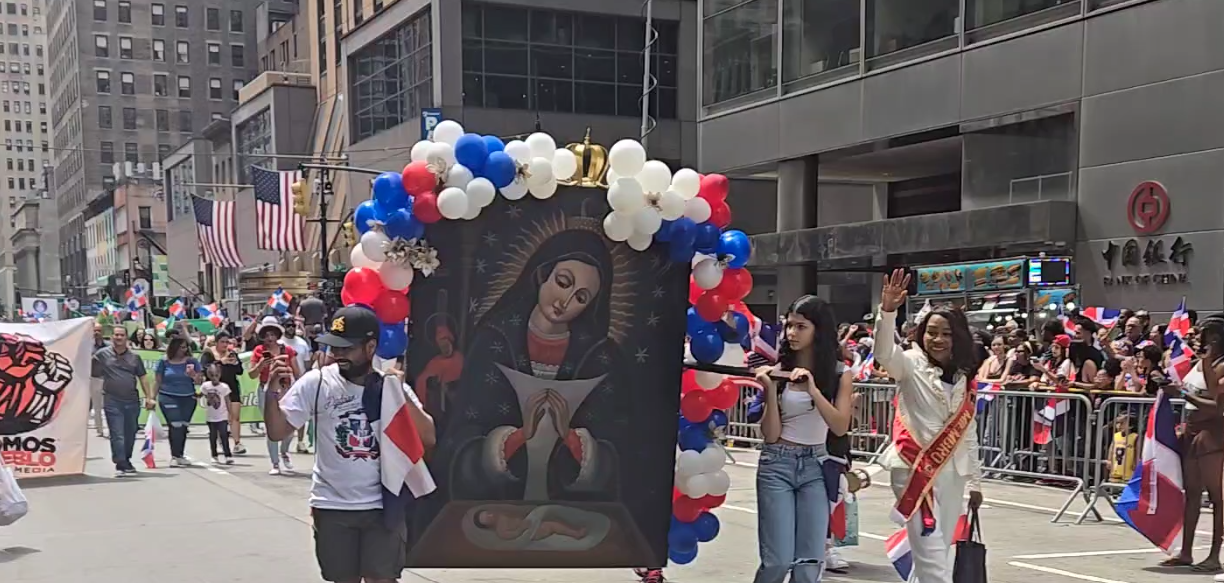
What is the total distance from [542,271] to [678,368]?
37.9 inches

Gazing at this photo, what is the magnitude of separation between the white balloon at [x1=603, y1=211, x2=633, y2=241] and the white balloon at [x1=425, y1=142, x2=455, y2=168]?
2.94 feet

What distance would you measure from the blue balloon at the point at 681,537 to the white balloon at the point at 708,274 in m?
1.41

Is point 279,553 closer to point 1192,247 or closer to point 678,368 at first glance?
point 678,368

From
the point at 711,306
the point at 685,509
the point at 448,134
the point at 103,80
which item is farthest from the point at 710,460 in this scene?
the point at 103,80

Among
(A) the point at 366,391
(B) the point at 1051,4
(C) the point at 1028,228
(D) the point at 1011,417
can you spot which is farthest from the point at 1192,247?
(A) the point at 366,391

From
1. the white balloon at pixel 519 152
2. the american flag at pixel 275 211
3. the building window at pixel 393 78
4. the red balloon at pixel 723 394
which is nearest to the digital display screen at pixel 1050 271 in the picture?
the red balloon at pixel 723 394

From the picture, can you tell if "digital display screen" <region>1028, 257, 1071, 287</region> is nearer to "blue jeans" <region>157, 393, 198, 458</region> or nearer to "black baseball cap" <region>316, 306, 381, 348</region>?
"blue jeans" <region>157, 393, 198, 458</region>

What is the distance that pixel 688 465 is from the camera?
6.32m

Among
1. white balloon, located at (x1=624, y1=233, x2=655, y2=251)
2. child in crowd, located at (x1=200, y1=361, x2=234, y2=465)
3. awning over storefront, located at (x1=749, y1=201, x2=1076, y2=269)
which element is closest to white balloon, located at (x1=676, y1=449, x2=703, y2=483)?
white balloon, located at (x1=624, y1=233, x2=655, y2=251)

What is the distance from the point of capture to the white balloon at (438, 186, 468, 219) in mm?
5730

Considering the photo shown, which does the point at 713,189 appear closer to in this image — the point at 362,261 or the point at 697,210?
the point at 697,210

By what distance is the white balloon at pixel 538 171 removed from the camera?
19.2ft

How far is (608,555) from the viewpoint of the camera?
6309mm

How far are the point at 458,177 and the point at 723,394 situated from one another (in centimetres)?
198
